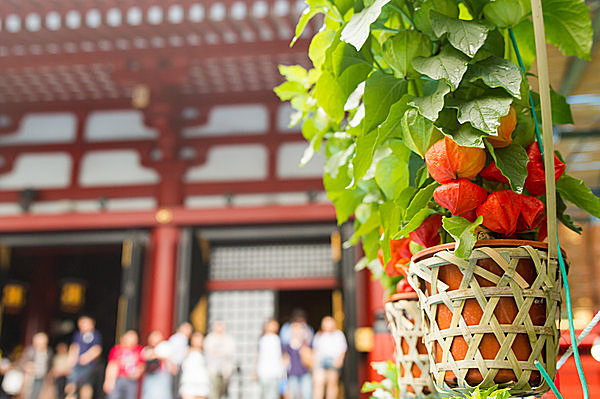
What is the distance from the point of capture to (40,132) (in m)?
7.54

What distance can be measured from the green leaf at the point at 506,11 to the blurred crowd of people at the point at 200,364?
557 cm

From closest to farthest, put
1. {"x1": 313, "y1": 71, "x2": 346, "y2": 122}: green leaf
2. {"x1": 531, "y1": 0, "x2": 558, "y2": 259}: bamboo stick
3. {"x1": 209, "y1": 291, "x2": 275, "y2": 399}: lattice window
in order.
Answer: {"x1": 531, "y1": 0, "x2": 558, "y2": 259}: bamboo stick, {"x1": 313, "y1": 71, "x2": 346, "y2": 122}: green leaf, {"x1": 209, "y1": 291, "x2": 275, "y2": 399}: lattice window

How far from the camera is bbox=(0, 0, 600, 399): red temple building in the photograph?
6008 mm

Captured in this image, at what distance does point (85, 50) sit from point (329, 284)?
12.7 feet

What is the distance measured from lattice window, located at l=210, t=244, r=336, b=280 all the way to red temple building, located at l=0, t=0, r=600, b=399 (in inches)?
0.7

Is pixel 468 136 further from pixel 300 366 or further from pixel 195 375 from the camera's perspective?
pixel 300 366

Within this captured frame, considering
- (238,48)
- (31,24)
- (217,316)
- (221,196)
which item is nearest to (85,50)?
(31,24)

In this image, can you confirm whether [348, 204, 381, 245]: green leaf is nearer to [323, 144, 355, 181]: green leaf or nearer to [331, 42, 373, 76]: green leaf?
Result: [323, 144, 355, 181]: green leaf

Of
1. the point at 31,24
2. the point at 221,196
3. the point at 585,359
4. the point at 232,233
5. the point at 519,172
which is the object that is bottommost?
the point at 585,359

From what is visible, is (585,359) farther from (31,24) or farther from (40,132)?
(40,132)

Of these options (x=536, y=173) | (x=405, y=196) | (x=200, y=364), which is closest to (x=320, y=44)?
(x=405, y=196)

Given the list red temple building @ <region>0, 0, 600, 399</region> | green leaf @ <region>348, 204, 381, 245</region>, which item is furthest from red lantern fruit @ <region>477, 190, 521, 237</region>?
red temple building @ <region>0, 0, 600, 399</region>

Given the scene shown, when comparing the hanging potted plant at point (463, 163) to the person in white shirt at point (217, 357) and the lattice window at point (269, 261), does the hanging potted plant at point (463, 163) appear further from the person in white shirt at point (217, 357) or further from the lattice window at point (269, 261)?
the lattice window at point (269, 261)

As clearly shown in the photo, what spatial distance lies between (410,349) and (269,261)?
6.88 metres
